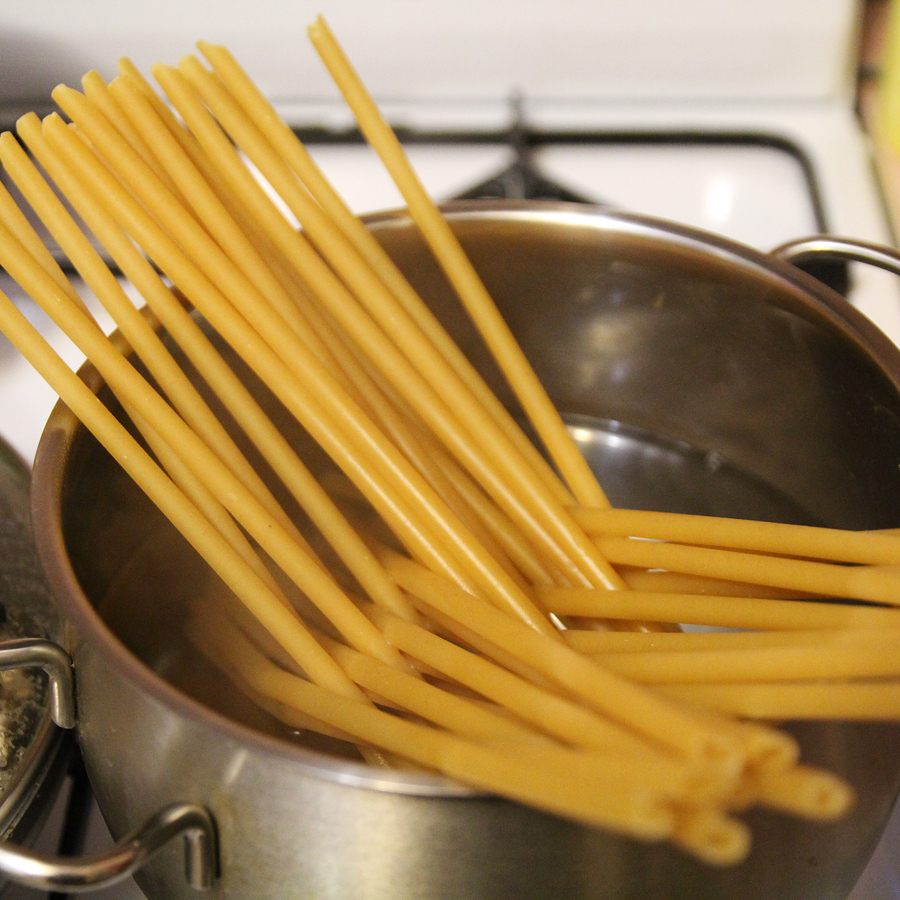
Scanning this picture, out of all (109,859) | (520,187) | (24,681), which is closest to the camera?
(109,859)

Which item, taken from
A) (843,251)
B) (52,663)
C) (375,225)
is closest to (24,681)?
(52,663)

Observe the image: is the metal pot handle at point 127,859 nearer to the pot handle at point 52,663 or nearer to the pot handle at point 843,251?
the pot handle at point 52,663

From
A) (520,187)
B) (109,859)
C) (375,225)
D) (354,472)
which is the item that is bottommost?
(109,859)

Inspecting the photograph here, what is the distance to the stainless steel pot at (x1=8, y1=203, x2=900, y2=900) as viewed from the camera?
0.20m

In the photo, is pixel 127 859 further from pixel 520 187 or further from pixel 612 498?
pixel 520 187

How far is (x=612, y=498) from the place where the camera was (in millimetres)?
415

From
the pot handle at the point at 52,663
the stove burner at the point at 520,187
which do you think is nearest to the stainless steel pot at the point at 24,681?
the pot handle at the point at 52,663

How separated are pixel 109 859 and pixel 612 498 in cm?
26

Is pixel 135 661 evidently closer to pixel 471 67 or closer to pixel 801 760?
pixel 801 760

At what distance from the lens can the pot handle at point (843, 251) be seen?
0.34 m

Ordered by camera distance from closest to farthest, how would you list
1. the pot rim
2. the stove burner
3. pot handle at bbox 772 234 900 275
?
the pot rim → pot handle at bbox 772 234 900 275 → the stove burner

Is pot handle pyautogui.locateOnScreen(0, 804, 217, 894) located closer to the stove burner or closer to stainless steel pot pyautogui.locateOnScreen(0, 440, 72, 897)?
stainless steel pot pyautogui.locateOnScreen(0, 440, 72, 897)

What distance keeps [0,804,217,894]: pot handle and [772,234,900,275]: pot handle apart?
0.93 ft

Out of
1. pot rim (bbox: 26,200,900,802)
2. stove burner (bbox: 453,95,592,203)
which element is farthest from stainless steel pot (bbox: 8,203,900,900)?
A: stove burner (bbox: 453,95,592,203)
